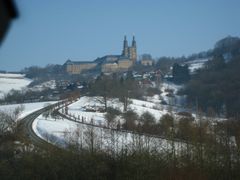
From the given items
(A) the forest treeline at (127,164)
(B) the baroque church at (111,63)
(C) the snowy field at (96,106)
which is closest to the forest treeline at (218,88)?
(C) the snowy field at (96,106)

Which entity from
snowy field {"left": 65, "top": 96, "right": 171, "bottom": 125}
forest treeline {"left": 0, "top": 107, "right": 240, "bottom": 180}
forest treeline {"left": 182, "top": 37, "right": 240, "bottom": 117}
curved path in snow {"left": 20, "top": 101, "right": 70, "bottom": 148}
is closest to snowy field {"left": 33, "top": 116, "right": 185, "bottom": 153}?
curved path in snow {"left": 20, "top": 101, "right": 70, "bottom": 148}

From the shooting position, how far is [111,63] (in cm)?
7275

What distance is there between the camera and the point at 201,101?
35812 mm

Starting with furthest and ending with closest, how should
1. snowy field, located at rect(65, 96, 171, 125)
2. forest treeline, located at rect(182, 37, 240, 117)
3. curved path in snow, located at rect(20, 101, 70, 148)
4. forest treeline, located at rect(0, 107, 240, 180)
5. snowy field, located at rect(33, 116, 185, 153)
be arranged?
forest treeline, located at rect(182, 37, 240, 117) → snowy field, located at rect(65, 96, 171, 125) → curved path in snow, located at rect(20, 101, 70, 148) → snowy field, located at rect(33, 116, 185, 153) → forest treeline, located at rect(0, 107, 240, 180)

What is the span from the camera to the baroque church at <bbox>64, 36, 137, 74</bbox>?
7138 centimetres

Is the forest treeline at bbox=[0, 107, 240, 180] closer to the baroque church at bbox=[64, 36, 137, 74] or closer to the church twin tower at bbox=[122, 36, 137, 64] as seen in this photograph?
the baroque church at bbox=[64, 36, 137, 74]

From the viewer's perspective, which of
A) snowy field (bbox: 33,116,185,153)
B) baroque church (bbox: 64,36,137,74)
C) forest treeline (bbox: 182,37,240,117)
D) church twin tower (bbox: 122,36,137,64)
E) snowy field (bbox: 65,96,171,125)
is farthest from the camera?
church twin tower (bbox: 122,36,137,64)

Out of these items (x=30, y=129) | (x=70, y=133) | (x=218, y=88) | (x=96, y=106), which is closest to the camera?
(x=70, y=133)

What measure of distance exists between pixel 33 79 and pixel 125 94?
32.2 meters

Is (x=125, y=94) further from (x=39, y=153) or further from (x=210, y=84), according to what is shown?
(x=39, y=153)

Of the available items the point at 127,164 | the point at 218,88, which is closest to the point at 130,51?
the point at 218,88

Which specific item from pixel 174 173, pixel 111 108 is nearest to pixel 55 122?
pixel 111 108

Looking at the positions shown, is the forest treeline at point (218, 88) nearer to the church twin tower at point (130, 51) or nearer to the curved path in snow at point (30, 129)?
the curved path in snow at point (30, 129)

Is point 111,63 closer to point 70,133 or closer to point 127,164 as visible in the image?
point 70,133
